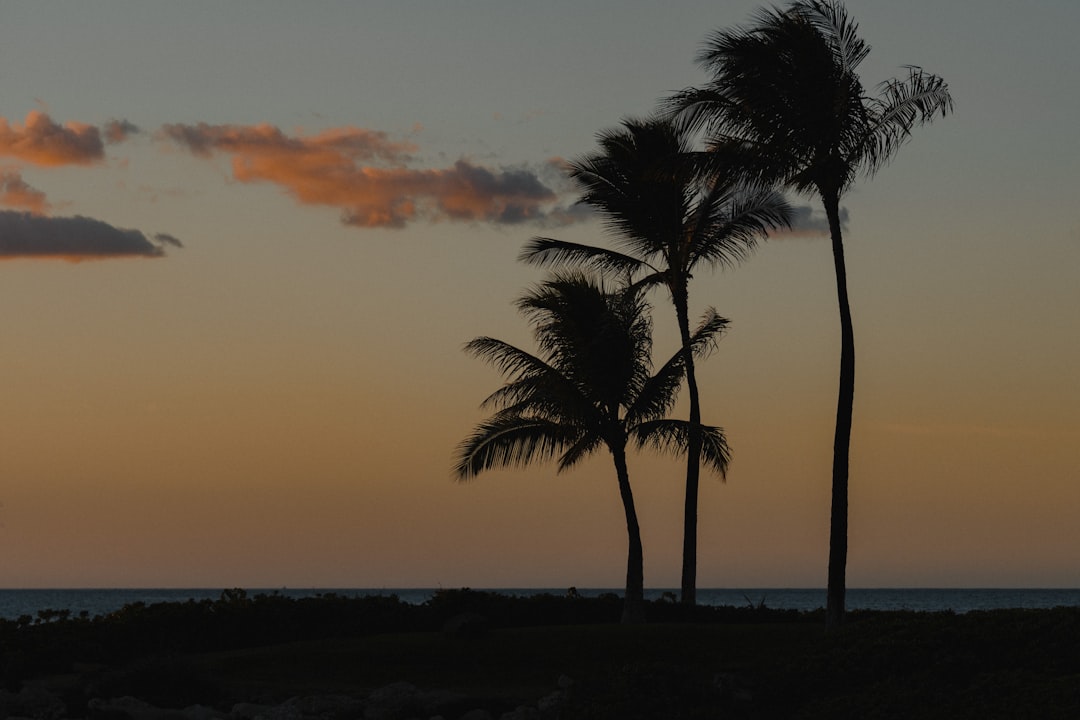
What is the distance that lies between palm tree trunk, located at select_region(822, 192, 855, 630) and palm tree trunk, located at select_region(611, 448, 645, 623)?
5620 mm

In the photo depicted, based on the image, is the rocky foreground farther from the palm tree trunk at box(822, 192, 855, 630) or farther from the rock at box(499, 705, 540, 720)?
the palm tree trunk at box(822, 192, 855, 630)

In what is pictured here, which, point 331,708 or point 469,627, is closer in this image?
point 331,708

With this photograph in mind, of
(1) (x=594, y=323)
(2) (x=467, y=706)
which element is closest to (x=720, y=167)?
(1) (x=594, y=323)

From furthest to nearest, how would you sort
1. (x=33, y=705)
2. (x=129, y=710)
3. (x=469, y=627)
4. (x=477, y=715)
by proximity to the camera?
(x=469, y=627) < (x=33, y=705) < (x=129, y=710) < (x=477, y=715)

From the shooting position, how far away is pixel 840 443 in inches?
982

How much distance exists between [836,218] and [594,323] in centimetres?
671

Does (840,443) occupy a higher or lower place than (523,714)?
higher

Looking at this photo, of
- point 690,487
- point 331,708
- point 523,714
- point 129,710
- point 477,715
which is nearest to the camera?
point 523,714

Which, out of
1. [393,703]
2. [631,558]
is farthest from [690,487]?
[393,703]

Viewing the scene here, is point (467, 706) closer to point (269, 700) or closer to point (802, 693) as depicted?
point (269, 700)

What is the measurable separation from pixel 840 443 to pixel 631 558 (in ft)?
22.6

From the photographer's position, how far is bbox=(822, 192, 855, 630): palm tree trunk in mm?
24578

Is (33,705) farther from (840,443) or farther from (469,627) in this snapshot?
(840,443)

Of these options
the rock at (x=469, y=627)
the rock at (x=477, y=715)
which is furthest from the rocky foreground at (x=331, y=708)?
the rock at (x=469, y=627)
